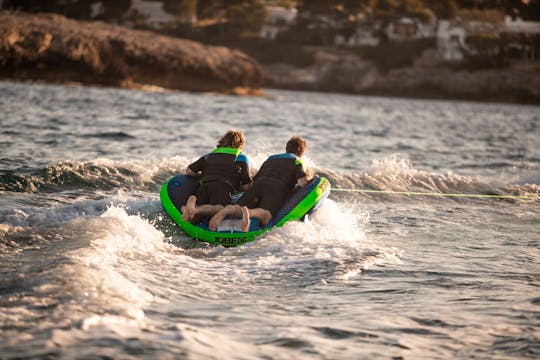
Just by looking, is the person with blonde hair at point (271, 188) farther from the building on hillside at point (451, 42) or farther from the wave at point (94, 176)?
the building on hillside at point (451, 42)

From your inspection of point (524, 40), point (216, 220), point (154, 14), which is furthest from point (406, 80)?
point (216, 220)

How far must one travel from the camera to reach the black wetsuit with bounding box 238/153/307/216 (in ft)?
28.1

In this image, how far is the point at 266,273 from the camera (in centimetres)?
660

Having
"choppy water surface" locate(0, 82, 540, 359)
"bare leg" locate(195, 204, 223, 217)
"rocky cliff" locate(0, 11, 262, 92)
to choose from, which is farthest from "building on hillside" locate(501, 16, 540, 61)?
"bare leg" locate(195, 204, 223, 217)

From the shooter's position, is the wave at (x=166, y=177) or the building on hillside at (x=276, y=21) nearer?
the wave at (x=166, y=177)

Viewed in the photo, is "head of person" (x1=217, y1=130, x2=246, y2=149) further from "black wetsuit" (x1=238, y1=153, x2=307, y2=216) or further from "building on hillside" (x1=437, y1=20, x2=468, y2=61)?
"building on hillside" (x1=437, y1=20, x2=468, y2=61)

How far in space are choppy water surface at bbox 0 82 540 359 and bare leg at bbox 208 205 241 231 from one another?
1.10ft

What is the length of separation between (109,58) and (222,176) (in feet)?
131

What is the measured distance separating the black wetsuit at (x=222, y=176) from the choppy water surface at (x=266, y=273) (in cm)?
59

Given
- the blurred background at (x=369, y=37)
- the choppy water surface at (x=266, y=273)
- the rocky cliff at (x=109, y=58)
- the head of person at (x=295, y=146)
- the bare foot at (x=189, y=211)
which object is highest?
the blurred background at (x=369, y=37)

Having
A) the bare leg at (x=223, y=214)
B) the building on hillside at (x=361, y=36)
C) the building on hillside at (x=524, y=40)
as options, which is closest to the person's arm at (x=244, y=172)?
the bare leg at (x=223, y=214)

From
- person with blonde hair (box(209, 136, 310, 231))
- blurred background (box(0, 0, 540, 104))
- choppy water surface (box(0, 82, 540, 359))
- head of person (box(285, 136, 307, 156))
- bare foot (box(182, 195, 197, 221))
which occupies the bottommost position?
choppy water surface (box(0, 82, 540, 359))

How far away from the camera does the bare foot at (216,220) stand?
8211 mm

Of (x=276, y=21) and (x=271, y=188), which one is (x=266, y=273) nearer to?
Result: (x=271, y=188)
